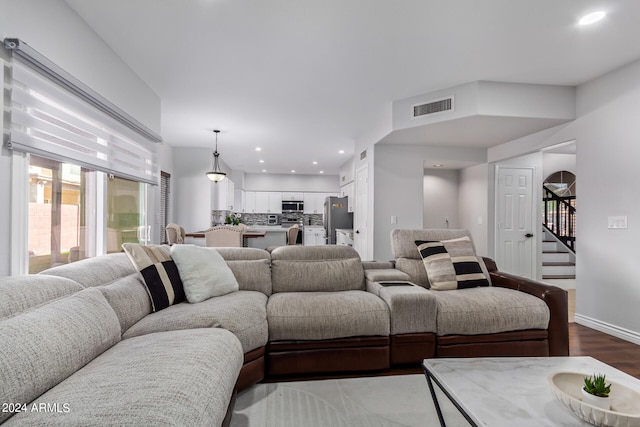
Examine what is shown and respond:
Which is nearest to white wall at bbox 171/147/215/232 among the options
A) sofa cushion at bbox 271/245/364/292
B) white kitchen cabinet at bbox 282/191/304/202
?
white kitchen cabinet at bbox 282/191/304/202

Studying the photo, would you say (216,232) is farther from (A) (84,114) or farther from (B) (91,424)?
(B) (91,424)

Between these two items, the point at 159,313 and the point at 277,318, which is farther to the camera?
the point at 277,318

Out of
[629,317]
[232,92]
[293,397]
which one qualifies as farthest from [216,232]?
[629,317]

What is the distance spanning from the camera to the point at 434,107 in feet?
12.6

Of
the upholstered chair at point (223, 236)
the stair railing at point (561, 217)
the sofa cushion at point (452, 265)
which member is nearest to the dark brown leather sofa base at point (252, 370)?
the sofa cushion at point (452, 265)

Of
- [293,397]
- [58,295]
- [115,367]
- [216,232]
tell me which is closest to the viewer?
[115,367]

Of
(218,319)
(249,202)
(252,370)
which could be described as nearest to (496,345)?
(252,370)

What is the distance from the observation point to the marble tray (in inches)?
39.9

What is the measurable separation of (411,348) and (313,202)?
8.14 m

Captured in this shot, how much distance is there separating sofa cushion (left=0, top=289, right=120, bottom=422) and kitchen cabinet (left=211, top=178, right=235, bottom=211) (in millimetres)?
5727

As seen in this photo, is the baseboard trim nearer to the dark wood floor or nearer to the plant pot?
the dark wood floor

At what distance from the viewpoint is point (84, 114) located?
245 cm

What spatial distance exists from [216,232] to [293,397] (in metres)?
2.76

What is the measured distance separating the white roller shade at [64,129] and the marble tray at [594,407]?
9.50 ft
